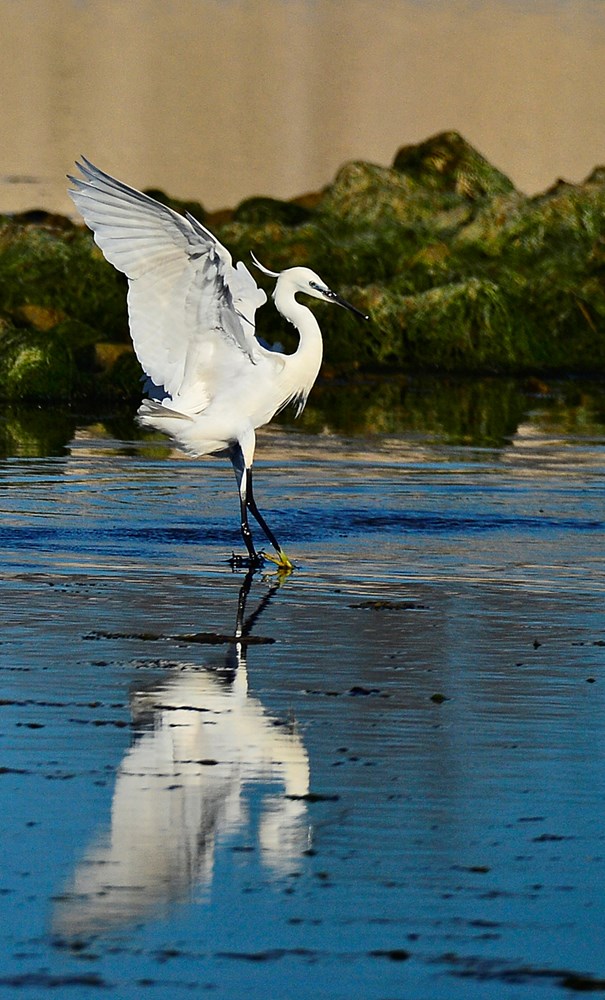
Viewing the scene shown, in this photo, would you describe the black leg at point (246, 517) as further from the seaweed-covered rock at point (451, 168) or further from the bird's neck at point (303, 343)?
the seaweed-covered rock at point (451, 168)

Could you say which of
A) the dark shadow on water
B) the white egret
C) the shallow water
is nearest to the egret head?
the white egret

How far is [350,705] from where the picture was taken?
26.8 feet

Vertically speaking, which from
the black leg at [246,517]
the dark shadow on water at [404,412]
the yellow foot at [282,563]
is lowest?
the yellow foot at [282,563]

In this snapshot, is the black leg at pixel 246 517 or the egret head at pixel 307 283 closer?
the black leg at pixel 246 517

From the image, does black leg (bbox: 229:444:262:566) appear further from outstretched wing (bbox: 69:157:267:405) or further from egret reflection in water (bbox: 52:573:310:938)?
egret reflection in water (bbox: 52:573:310:938)

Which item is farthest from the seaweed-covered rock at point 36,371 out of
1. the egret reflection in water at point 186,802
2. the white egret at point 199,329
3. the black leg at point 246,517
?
the egret reflection in water at point 186,802

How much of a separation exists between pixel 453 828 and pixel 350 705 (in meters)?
1.70

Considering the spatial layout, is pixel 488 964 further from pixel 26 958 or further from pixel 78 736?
pixel 78 736

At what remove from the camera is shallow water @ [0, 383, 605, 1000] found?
17.9 ft

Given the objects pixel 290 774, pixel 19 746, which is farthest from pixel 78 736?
pixel 290 774

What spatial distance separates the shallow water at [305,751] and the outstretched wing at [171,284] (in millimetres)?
1207

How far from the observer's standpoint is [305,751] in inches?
292

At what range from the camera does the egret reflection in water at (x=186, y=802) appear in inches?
229

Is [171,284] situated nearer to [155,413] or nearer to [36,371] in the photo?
[155,413]
